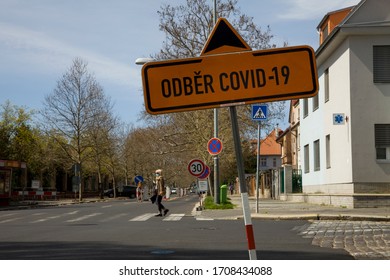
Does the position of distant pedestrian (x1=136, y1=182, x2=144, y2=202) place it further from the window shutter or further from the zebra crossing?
the window shutter

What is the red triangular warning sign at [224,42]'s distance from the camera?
4.55 metres

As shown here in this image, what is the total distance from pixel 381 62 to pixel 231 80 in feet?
65.7

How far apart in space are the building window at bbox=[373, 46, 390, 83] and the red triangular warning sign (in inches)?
769

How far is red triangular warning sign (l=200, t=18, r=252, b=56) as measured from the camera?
4547 mm

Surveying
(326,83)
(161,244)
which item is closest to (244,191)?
(161,244)

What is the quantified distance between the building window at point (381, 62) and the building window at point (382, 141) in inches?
79.2

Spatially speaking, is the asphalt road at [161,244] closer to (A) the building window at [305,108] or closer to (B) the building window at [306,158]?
(B) the building window at [306,158]

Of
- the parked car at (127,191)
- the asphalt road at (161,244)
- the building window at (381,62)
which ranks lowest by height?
the parked car at (127,191)

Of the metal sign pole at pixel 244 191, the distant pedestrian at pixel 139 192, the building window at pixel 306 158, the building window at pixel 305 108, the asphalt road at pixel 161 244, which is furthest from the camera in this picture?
the distant pedestrian at pixel 139 192

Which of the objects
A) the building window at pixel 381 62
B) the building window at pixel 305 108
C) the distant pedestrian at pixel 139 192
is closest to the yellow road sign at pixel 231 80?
the building window at pixel 381 62

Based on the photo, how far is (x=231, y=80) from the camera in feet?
14.6

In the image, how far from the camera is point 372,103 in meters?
22.4

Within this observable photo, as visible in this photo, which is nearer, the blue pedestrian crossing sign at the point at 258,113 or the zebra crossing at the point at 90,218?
the blue pedestrian crossing sign at the point at 258,113
